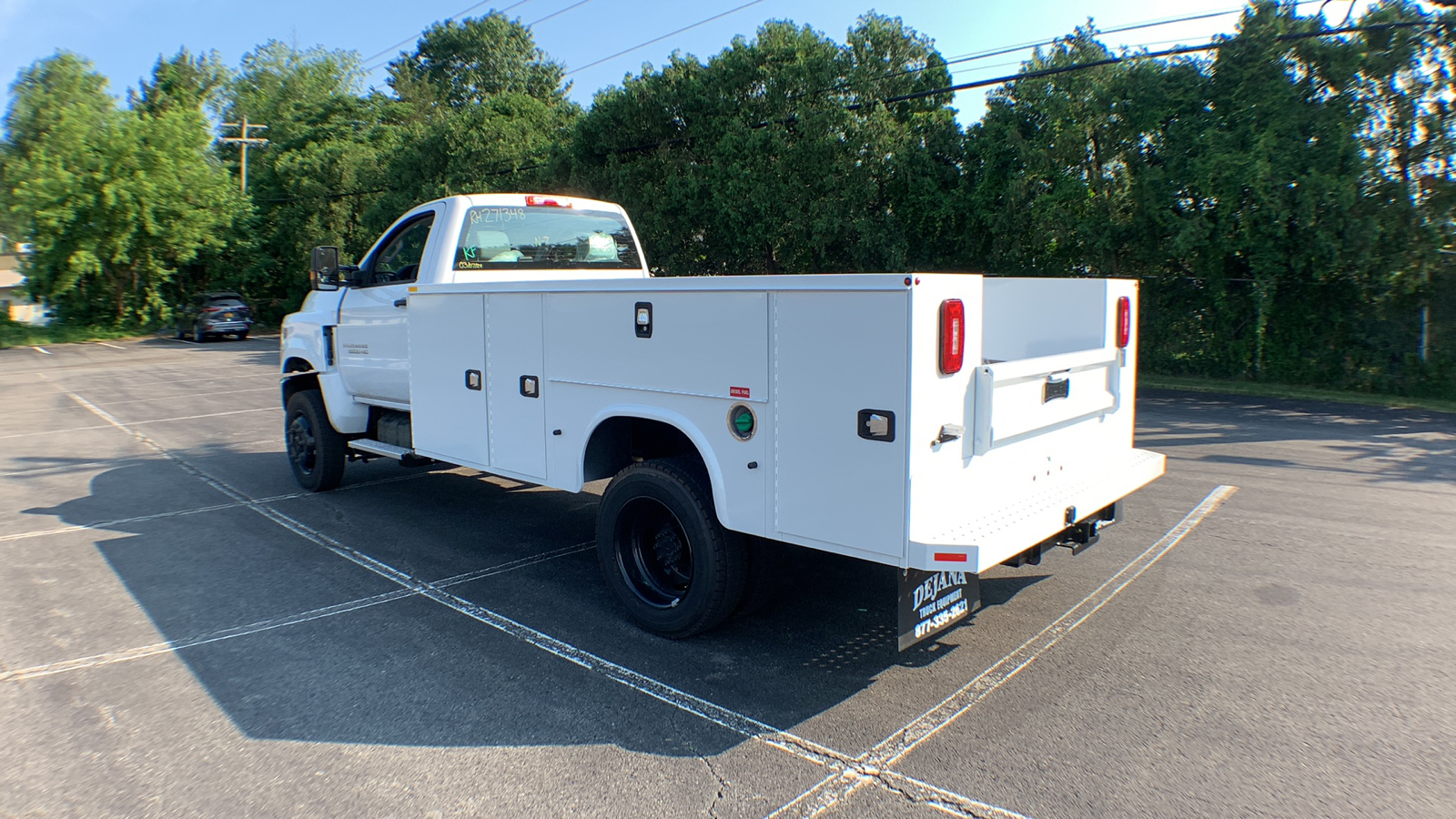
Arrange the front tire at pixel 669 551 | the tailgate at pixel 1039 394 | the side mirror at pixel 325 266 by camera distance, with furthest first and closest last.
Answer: the side mirror at pixel 325 266 → the front tire at pixel 669 551 → the tailgate at pixel 1039 394

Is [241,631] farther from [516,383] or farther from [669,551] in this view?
[669,551]

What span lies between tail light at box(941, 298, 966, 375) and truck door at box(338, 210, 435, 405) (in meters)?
4.28

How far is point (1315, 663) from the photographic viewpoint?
Result: 464cm

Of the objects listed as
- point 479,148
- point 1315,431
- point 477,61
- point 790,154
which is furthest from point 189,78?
point 1315,431

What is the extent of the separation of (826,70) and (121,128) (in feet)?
99.4

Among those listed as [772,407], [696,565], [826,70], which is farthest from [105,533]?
[826,70]

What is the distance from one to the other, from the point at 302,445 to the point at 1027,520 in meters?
6.94

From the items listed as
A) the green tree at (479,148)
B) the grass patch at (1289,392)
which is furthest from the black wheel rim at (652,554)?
the green tree at (479,148)

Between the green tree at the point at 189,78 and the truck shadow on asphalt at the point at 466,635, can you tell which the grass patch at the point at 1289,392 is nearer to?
the truck shadow on asphalt at the point at 466,635

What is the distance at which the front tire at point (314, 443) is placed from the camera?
8523 millimetres

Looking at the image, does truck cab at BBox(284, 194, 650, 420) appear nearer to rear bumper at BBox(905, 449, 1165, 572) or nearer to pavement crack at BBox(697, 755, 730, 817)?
rear bumper at BBox(905, 449, 1165, 572)

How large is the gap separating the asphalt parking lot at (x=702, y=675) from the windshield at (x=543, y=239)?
203cm

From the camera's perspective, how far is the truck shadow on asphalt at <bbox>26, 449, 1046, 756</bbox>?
4.21 meters

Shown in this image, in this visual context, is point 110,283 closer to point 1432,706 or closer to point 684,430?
point 684,430
